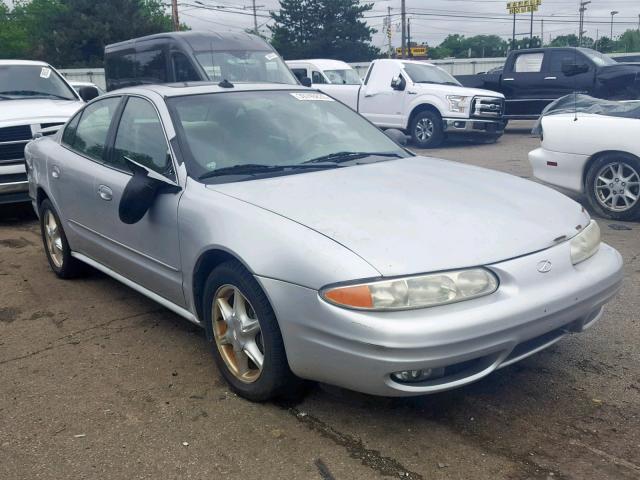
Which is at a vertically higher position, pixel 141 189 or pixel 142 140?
pixel 142 140

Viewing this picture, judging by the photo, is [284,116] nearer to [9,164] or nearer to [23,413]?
[23,413]

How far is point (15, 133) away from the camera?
7.53m

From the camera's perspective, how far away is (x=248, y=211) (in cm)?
321

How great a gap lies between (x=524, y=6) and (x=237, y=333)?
68.1m

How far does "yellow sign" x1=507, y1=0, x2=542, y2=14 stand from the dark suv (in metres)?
58.6

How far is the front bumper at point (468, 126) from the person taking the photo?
44.4ft

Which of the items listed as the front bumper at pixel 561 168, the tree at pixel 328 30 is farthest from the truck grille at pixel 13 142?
the tree at pixel 328 30

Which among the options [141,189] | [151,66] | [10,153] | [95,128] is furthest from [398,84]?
[141,189]

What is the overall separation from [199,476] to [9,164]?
5793 millimetres

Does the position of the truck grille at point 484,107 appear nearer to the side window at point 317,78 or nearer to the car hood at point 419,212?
the side window at point 317,78

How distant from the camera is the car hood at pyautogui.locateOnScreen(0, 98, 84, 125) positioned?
24.9 feet

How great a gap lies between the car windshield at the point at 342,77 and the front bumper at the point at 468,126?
3.00 meters

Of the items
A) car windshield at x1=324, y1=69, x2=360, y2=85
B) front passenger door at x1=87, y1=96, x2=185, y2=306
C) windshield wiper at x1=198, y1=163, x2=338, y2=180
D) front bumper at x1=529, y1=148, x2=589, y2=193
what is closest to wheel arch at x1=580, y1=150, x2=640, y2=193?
front bumper at x1=529, y1=148, x2=589, y2=193

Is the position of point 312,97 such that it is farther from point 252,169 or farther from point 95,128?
point 95,128
